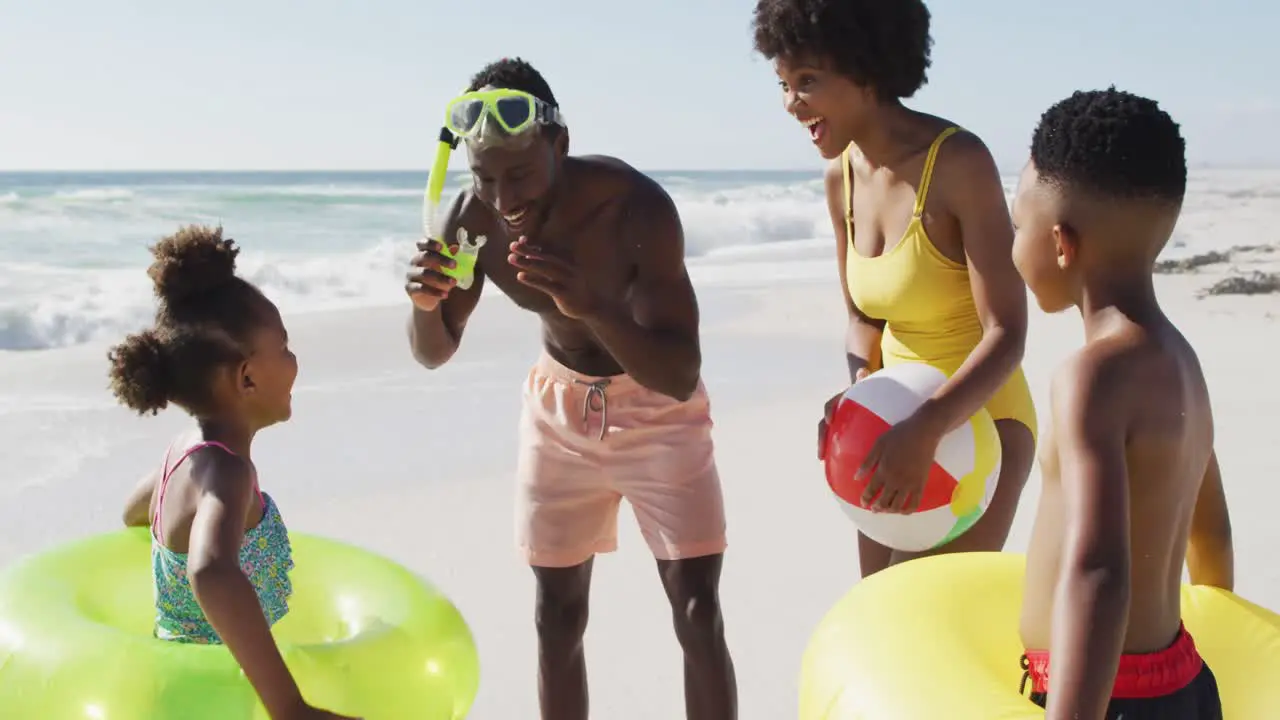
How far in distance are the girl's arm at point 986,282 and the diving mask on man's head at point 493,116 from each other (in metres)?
0.94

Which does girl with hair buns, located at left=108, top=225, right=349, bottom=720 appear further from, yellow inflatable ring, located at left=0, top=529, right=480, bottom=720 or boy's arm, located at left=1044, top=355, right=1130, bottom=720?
boy's arm, located at left=1044, top=355, right=1130, bottom=720

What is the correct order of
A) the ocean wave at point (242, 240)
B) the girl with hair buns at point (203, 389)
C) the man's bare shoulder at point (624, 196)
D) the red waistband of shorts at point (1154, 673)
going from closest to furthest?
the red waistband of shorts at point (1154, 673) → the girl with hair buns at point (203, 389) → the man's bare shoulder at point (624, 196) → the ocean wave at point (242, 240)

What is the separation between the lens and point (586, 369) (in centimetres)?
313

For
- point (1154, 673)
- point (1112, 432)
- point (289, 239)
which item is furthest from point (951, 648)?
point (289, 239)

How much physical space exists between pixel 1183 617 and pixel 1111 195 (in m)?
0.90

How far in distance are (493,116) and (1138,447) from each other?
62.7 inches

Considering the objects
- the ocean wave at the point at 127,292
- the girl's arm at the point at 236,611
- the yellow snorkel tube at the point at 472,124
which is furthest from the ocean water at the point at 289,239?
the girl's arm at the point at 236,611

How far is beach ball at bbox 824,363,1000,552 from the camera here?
2725 millimetres

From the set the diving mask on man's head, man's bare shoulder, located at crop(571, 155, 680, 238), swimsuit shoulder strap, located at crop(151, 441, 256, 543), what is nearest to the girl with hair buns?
swimsuit shoulder strap, located at crop(151, 441, 256, 543)

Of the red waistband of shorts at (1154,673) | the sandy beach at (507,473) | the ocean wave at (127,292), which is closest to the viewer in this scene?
the red waistband of shorts at (1154,673)

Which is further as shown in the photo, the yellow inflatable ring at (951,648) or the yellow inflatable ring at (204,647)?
the yellow inflatable ring at (204,647)

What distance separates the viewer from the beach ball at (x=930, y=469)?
2725mm

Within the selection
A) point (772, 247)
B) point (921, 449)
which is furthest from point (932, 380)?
point (772, 247)

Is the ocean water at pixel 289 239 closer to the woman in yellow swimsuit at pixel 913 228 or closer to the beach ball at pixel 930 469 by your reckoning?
the woman in yellow swimsuit at pixel 913 228
